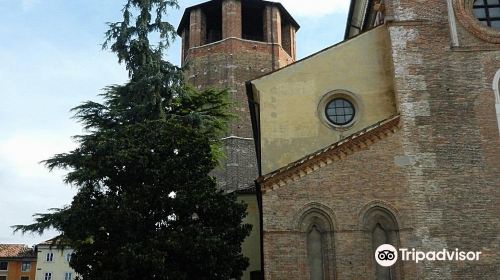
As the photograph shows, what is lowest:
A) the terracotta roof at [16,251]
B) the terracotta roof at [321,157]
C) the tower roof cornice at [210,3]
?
the terracotta roof at [321,157]

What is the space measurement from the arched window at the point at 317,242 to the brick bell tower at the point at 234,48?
15327 millimetres

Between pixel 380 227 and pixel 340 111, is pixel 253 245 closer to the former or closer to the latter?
pixel 340 111

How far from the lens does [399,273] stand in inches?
436

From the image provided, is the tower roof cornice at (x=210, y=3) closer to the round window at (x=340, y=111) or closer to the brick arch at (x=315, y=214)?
the round window at (x=340, y=111)

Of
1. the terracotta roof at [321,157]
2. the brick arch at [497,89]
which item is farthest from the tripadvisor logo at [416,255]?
the brick arch at [497,89]

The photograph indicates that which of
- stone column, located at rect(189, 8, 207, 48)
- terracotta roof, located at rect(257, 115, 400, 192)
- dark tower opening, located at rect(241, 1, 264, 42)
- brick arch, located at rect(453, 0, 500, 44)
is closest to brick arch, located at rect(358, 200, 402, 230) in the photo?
terracotta roof, located at rect(257, 115, 400, 192)

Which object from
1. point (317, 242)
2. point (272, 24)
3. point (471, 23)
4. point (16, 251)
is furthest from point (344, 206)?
point (16, 251)

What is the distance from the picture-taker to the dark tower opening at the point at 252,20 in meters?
30.2

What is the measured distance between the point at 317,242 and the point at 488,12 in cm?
728

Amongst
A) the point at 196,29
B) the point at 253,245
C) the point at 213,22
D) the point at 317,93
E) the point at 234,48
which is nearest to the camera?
the point at 317,93

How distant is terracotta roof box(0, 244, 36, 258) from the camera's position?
49.0m

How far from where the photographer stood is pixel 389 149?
11.9 metres

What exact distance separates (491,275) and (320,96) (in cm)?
544

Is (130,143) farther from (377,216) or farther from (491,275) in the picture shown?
(491,275)
